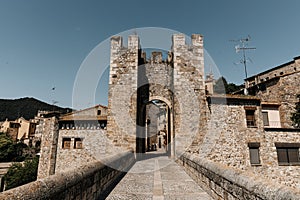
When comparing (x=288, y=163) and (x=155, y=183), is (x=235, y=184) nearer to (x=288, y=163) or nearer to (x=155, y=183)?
(x=155, y=183)

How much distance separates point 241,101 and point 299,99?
9.96 m

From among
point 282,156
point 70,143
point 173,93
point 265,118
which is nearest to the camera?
point 173,93

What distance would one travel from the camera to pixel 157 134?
35906 millimetres

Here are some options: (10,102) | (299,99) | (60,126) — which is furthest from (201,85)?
(10,102)

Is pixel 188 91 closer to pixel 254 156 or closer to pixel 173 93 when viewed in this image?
pixel 173 93

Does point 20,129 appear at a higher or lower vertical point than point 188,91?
lower

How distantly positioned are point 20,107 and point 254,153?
88.1 m

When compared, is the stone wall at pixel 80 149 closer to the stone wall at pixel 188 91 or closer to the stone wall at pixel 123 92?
the stone wall at pixel 123 92

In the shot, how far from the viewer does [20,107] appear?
7931 centimetres

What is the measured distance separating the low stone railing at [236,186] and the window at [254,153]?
895cm

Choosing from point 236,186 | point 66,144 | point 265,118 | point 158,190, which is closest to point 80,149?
point 66,144

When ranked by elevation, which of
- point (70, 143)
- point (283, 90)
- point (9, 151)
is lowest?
point (9, 151)

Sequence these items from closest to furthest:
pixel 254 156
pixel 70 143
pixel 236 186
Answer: pixel 236 186 → pixel 254 156 → pixel 70 143

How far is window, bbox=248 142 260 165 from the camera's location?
40.4ft
